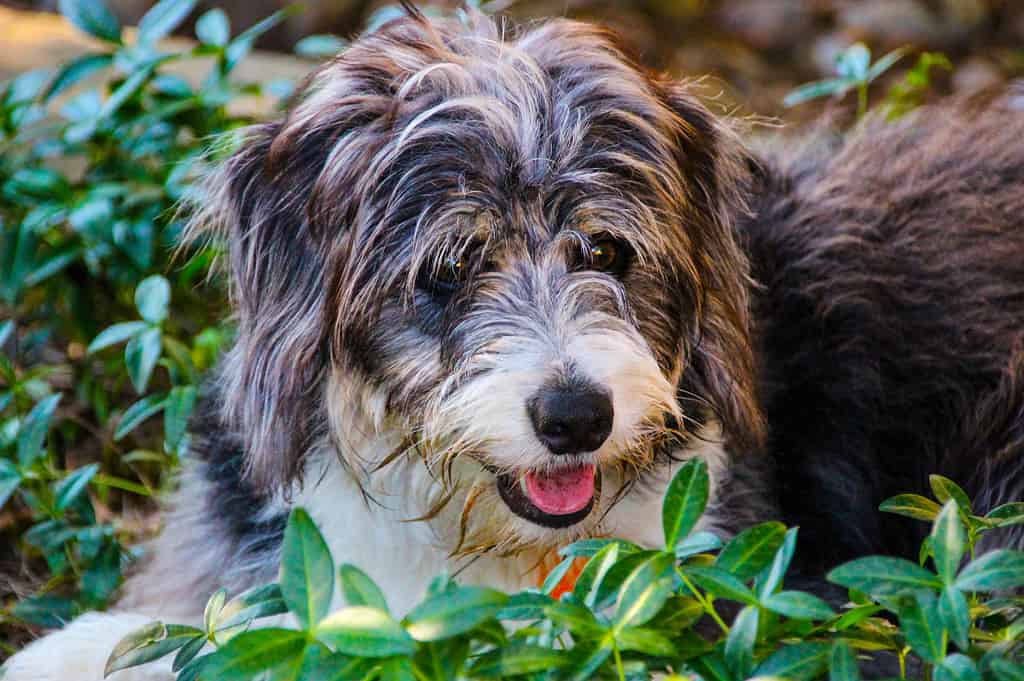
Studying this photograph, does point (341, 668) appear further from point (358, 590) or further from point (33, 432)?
point (33, 432)

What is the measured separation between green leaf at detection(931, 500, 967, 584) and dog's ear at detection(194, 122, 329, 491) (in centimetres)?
121

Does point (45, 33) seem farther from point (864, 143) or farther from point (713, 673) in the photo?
point (713, 673)

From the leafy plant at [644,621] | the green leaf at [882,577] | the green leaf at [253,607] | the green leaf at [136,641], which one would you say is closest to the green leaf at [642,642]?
the leafy plant at [644,621]

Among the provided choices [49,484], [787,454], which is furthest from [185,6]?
[787,454]

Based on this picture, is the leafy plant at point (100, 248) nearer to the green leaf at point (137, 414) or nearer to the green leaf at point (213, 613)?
the green leaf at point (137, 414)

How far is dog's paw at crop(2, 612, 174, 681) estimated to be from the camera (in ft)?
8.68

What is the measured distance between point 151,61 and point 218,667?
8.08 ft

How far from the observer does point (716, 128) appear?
2.80 metres

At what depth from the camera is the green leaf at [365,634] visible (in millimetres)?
1593

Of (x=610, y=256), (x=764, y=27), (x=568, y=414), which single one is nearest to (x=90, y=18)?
(x=610, y=256)

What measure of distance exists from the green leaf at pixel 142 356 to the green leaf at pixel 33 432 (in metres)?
0.20

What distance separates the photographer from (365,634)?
1607mm

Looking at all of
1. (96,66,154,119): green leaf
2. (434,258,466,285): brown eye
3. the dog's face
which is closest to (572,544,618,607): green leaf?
the dog's face

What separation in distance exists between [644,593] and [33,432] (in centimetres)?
193
